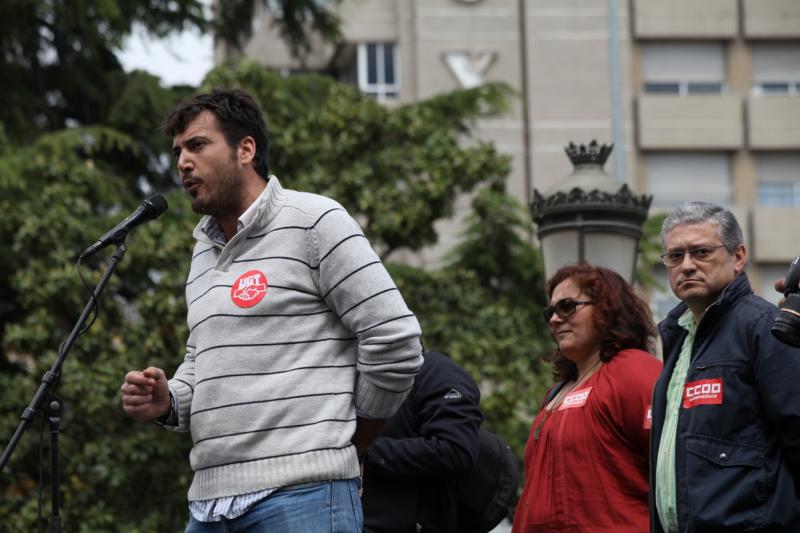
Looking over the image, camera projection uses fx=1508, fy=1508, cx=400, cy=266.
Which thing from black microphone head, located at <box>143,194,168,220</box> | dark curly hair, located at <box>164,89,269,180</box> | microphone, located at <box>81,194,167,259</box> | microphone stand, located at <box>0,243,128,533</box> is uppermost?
dark curly hair, located at <box>164,89,269,180</box>

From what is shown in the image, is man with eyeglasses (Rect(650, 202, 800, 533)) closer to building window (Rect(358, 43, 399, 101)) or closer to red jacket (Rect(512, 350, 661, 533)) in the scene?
red jacket (Rect(512, 350, 661, 533))

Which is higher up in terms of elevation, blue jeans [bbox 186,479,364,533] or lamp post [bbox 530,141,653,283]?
lamp post [bbox 530,141,653,283]

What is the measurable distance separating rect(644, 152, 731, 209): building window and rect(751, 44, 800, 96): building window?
2230 mm

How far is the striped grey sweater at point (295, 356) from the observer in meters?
4.16

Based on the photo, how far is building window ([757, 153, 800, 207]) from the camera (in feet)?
122

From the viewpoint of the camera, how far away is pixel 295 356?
4215mm

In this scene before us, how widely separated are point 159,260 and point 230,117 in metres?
11.0

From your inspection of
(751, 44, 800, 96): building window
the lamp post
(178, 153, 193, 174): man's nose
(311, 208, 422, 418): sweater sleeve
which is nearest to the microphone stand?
(178, 153, 193, 174): man's nose

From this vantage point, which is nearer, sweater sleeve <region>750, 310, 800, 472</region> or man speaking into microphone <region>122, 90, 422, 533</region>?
man speaking into microphone <region>122, 90, 422, 533</region>

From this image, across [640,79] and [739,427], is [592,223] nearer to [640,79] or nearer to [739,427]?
[739,427]

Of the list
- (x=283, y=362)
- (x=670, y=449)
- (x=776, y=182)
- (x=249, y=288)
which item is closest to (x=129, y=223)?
(x=249, y=288)

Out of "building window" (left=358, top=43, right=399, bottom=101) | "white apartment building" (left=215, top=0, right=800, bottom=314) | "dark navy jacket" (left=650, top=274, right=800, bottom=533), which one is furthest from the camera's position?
"building window" (left=358, top=43, right=399, bottom=101)

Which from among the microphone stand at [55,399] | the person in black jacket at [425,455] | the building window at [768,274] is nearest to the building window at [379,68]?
the building window at [768,274]

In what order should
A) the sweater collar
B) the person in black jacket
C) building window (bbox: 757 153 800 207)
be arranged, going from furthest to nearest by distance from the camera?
1. building window (bbox: 757 153 800 207)
2. the person in black jacket
3. the sweater collar
